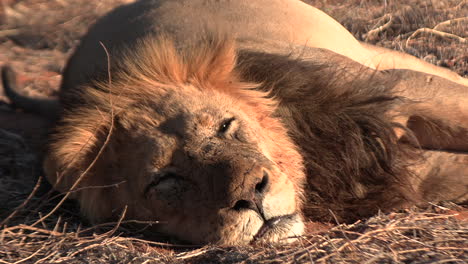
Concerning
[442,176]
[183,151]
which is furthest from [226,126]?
[442,176]

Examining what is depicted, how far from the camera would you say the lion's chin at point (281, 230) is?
8.41ft

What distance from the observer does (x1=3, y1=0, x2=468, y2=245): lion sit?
9.09 ft

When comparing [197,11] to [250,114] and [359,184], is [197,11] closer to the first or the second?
[250,114]

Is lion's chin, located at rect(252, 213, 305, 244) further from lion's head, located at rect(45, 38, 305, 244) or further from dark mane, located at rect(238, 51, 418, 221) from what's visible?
dark mane, located at rect(238, 51, 418, 221)

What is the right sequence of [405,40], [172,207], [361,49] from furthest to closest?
[405,40], [361,49], [172,207]

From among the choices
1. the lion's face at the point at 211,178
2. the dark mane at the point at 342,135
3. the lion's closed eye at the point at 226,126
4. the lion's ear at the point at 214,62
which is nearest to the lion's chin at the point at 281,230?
the lion's face at the point at 211,178

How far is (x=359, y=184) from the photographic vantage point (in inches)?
124

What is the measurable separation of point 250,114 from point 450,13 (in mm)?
3463

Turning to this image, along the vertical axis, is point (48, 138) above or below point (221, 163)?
below

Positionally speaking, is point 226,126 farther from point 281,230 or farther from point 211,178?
point 281,230

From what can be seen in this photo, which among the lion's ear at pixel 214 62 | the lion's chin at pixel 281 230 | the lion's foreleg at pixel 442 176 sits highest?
the lion's ear at pixel 214 62

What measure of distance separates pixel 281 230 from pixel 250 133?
1.61 ft

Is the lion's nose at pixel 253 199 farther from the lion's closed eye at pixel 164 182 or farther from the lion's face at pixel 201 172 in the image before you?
the lion's closed eye at pixel 164 182

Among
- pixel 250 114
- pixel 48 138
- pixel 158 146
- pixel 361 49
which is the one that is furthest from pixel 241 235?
pixel 361 49
